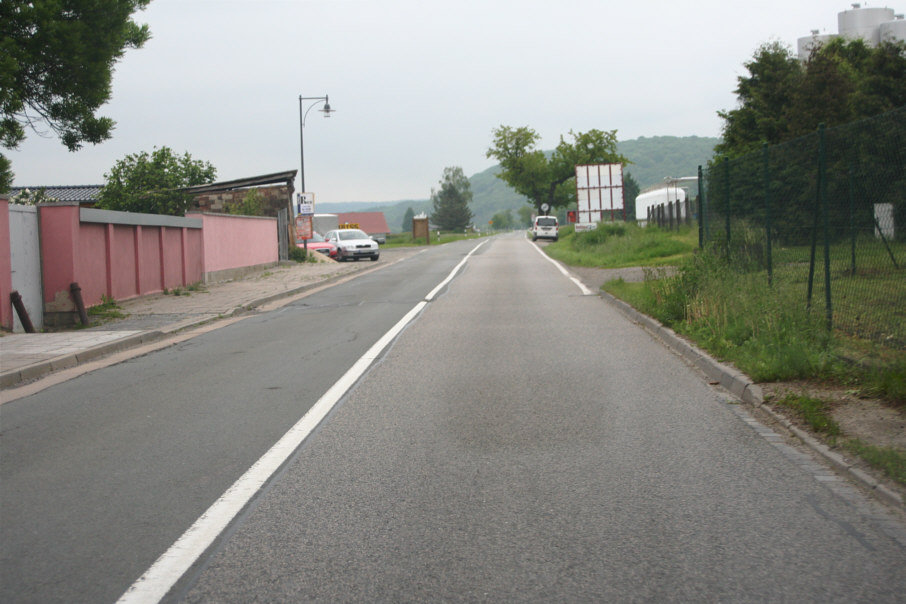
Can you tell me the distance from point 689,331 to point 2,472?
26.5 feet

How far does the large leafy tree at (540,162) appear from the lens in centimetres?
9738

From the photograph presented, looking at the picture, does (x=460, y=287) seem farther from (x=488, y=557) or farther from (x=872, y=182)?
(x=488, y=557)

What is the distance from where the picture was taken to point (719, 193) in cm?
1452

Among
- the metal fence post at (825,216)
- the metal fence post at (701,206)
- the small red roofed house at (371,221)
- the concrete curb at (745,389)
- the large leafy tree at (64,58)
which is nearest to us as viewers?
the concrete curb at (745,389)

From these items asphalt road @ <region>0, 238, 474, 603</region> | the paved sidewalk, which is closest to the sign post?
the paved sidewalk

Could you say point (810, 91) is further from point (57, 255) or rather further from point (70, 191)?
point (70, 191)

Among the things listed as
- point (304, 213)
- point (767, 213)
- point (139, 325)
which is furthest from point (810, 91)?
point (139, 325)

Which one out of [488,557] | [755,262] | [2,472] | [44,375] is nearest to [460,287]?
[755,262]

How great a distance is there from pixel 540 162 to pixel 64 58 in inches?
3397

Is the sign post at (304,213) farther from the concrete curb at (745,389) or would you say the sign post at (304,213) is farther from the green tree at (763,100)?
the concrete curb at (745,389)

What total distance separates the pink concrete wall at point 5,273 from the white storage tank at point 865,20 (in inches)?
2057

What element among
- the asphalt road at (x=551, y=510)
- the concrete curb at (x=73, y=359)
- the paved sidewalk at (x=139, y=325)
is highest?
the paved sidewalk at (x=139, y=325)

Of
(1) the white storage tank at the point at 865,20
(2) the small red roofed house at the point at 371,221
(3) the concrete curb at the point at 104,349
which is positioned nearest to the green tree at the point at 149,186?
(3) the concrete curb at the point at 104,349

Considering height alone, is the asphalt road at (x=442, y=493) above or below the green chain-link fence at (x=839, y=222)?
below
